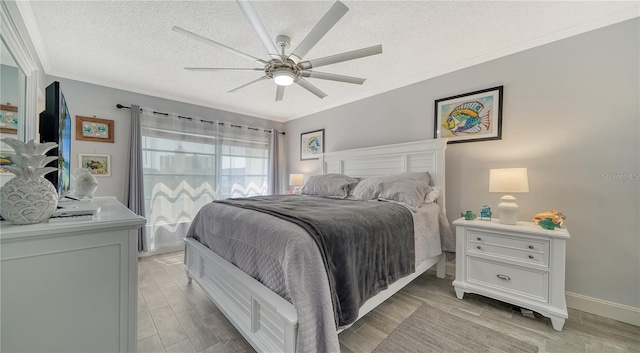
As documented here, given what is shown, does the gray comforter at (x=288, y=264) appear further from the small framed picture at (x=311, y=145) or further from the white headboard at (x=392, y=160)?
the small framed picture at (x=311, y=145)

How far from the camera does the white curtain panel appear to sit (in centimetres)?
349

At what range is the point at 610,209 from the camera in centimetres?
188

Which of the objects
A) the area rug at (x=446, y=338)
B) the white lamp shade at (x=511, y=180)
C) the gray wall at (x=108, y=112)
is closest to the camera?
the area rug at (x=446, y=338)

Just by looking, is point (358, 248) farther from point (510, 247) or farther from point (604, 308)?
point (604, 308)

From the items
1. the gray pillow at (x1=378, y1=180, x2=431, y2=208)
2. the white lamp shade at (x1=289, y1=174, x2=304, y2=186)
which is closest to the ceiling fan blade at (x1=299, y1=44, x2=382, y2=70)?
the gray pillow at (x1=378, y1=180, x2=431, y2=208)

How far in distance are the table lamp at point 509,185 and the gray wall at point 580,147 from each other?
44 cm

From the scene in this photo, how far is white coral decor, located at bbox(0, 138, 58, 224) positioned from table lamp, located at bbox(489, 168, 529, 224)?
2.78 metres

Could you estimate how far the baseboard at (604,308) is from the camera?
5.87 ft

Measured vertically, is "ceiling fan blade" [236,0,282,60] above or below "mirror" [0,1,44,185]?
above

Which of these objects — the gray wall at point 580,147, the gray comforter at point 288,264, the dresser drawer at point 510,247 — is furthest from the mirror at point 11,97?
the gray wall at point 580,147

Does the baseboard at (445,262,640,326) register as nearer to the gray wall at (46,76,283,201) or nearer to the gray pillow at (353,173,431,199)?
the gray pillow at (353,173,431,199)

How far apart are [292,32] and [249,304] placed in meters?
2.19

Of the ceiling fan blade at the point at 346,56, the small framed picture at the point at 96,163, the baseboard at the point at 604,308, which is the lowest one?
the baseboard at the point at 604,308

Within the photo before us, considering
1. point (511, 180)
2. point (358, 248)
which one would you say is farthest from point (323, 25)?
point (511, 180)
